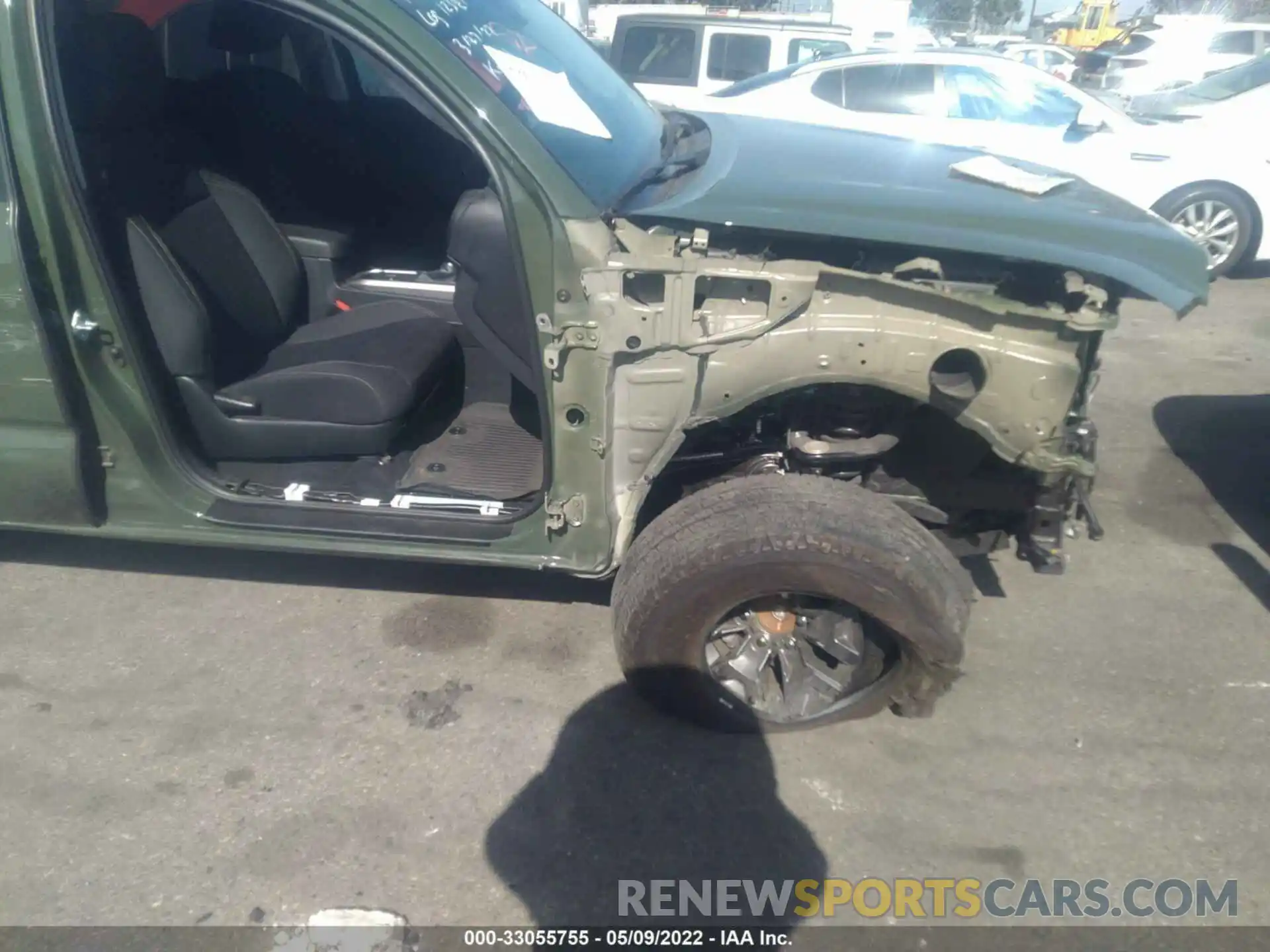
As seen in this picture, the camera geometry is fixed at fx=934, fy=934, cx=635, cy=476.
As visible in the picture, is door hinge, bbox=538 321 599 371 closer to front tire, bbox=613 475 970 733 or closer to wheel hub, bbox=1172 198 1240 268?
front tire, bbox=613 475 970 733

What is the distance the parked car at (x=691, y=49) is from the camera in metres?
8.89

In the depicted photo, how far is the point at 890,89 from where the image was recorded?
685 cm

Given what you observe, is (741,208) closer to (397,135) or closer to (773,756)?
(773,756)

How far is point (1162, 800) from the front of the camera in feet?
7.85

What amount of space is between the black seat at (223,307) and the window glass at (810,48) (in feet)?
23.7

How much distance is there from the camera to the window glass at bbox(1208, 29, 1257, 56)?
1566 centimetres

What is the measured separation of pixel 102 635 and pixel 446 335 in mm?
1442

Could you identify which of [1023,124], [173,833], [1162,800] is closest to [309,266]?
[173,833]

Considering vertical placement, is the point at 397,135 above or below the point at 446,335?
above

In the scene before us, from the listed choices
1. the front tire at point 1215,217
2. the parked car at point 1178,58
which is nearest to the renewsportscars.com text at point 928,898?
the front tire at point 1215,217

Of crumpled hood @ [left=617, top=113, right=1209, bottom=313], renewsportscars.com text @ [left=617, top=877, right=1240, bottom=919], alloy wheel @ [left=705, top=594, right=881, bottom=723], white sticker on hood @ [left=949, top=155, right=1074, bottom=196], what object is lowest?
renewsportscars.com text @ [left=617, top=877, right=1240, bottom=919]

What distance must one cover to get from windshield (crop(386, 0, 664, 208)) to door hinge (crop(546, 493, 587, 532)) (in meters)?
0.75

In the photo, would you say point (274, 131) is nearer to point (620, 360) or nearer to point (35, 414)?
point (35, 414)

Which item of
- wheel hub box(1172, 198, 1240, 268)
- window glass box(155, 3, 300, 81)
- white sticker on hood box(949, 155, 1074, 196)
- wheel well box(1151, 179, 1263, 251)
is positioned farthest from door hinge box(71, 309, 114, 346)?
wheel hub box(1172, 198, 1240, 268)
